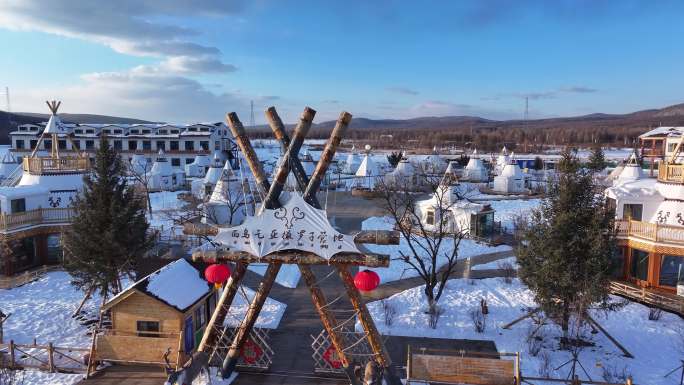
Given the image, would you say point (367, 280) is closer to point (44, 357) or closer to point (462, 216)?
point (44, 357)

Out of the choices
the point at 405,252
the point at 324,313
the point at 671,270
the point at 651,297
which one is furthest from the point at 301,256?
the point at 671,270

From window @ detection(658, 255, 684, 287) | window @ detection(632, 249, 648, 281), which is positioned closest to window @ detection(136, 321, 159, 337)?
window @ detection(632, 249, 648, 281)

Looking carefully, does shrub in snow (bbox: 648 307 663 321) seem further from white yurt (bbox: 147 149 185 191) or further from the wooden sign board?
white yurt (bbox: 147 149 185 191)

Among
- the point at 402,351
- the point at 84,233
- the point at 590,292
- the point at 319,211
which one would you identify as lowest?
the point at 402,351

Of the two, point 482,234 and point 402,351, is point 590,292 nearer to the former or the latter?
point 402,351

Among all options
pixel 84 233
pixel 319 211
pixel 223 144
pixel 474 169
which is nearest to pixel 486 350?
pixel 319 211

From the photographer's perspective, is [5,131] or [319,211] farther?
[5,131]

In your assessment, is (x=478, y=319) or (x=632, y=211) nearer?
(x=478, y=319)
